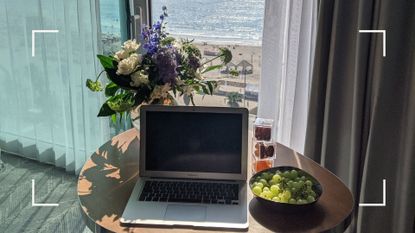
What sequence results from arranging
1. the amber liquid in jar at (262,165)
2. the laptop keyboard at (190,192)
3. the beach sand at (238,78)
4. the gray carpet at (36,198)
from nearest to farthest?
the laptop keyboard at (190,192), the amber liquid in jar at (262,165), the gray carpet at (36,198), the beach sand at (238,78)

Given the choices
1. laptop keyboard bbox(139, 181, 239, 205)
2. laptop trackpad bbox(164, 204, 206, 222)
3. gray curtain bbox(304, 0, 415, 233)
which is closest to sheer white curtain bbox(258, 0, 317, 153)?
gray curtain bbox(304, 0, 415, 233)

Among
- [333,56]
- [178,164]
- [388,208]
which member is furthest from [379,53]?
[178,164]

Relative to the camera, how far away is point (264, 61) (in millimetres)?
2049

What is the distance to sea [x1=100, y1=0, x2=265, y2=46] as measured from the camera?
2.16 meters

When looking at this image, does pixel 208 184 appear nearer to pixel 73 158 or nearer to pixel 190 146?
pixel 190 146

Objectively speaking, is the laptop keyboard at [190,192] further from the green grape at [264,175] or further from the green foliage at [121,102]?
the green foliage at [121,102]

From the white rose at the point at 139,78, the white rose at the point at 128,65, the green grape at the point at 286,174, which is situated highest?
the white rose at the point at 128,65

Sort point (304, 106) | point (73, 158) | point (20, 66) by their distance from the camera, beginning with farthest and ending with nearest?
point (73, 158) < point (20, 66) < point (304, 106)

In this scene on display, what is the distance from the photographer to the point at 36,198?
7.69ft

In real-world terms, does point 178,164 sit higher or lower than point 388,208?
higher

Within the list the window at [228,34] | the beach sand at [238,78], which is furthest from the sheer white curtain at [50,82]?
the beach sand at [238,78]

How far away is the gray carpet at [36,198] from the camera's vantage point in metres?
2.09

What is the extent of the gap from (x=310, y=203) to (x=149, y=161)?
0.50m

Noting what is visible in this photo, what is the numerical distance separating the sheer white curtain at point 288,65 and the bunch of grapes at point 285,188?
902 millimetres
